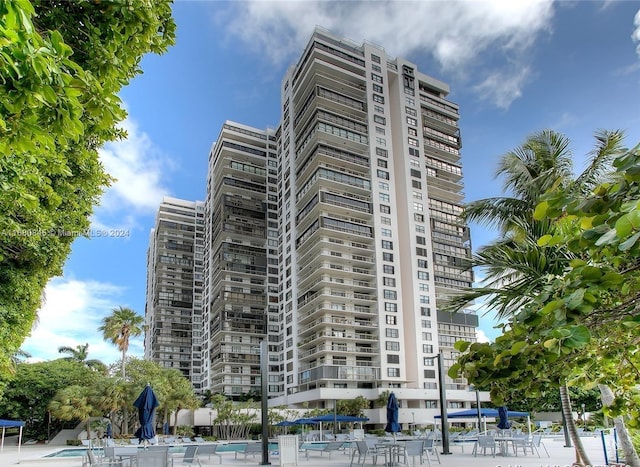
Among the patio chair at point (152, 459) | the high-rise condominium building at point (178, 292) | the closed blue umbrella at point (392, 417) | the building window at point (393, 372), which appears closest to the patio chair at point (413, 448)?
the patio chair at point (152, 459)

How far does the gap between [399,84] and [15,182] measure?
66.3m

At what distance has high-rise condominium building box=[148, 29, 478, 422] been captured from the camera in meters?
→ 56.3

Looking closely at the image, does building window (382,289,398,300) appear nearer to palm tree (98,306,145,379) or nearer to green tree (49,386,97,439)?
palm tree (98,306,145,379)

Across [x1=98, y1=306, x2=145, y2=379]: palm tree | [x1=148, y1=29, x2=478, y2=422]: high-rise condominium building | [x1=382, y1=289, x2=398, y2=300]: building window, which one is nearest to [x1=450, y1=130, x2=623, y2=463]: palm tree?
[x1=148, y1=29, x2=478, y2=422]: high-rise condominium building

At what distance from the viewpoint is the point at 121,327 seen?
166 ft

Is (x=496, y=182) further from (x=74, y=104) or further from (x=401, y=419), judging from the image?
(x=401, y=419)

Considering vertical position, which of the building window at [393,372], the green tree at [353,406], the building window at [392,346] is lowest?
the green tree at [353,406]

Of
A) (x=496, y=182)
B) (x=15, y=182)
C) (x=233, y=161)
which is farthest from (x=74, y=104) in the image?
(x=233, y=161)

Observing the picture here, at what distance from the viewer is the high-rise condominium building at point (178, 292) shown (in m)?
89.8

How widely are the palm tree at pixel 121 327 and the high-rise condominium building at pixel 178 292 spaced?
38.0m

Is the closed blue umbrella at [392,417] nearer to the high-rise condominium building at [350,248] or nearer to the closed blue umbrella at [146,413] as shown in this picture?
the closed blue umbrella at [146,413]

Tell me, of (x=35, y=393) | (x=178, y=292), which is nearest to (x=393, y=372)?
(x=35, y=393)

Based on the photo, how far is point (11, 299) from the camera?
493 inches

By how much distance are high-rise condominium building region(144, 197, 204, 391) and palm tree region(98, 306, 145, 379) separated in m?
38.0
